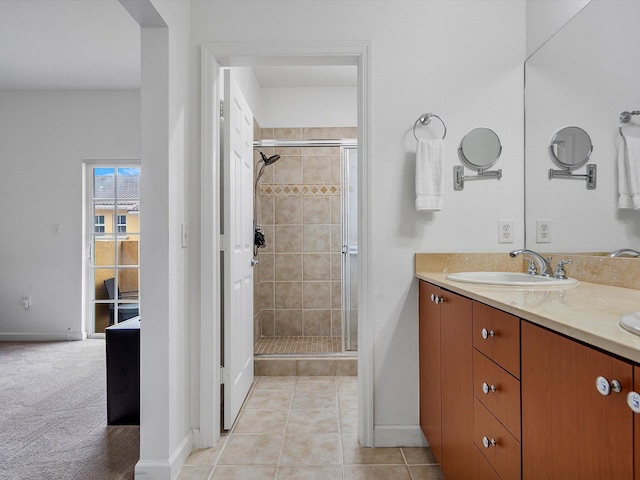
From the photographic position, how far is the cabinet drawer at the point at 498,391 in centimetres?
99

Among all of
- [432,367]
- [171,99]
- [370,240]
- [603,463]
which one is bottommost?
[432,367]

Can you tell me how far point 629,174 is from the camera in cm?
139

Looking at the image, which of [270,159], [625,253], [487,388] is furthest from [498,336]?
[270,159]

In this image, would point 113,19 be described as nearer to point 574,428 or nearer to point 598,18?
point 598,18

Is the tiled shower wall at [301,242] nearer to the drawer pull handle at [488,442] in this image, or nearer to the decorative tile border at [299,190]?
the decorative tile border at [299,190]

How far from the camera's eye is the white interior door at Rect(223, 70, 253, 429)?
2.21m

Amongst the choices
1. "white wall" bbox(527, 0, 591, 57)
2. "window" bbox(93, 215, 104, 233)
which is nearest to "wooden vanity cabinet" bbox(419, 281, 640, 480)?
"white wall" bbox(527, 0, 591, 57)

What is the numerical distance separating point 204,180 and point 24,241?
10.8ft

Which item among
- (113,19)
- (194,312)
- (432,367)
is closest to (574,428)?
(432,367)

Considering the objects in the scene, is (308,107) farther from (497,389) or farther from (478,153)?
(497,389)

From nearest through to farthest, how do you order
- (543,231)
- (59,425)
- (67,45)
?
(543,231) → (59,425) → (67,45)

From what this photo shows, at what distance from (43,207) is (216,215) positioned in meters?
3.15

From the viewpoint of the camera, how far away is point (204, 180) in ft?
6.59

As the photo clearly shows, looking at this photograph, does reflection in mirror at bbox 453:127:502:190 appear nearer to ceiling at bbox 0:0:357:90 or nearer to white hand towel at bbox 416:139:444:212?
white hand towel at bbox 416:139:444:212
